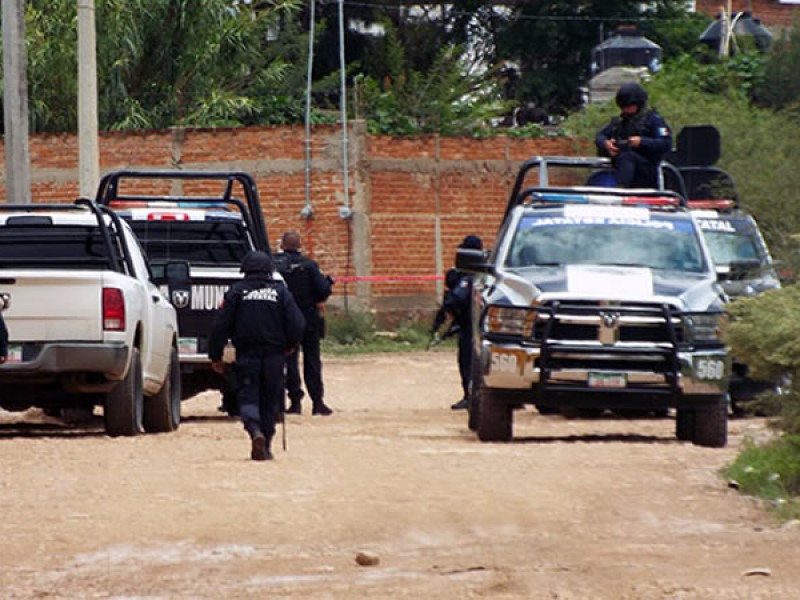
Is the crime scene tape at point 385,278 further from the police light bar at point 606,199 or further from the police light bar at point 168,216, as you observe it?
the police light bar at point 606,199

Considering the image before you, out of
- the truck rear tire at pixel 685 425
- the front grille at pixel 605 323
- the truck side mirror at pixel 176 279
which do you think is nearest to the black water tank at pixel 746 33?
the truck side mirror at pixel 176 279

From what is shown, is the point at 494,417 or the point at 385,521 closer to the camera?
the point at 385,521

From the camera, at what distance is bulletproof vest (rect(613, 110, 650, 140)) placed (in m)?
19.8

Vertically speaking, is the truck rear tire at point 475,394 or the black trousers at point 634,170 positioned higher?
the black trousers at point 634,170

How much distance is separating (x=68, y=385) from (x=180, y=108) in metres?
27.2

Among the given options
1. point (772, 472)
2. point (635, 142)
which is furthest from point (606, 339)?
point (635, 142)

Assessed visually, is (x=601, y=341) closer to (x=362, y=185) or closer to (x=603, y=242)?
(x=603, y=242)

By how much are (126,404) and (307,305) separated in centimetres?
563

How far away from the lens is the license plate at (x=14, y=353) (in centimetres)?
1622

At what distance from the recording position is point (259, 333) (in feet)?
50.2

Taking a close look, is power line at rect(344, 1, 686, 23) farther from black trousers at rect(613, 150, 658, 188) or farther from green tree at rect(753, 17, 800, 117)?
black trousers at rect(613, 150, 658, 188)

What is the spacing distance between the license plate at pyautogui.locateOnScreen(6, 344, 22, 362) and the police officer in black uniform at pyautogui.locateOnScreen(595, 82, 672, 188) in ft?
20.0

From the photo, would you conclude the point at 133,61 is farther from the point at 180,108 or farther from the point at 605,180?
the point at 605,180

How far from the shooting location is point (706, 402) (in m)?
16.5
